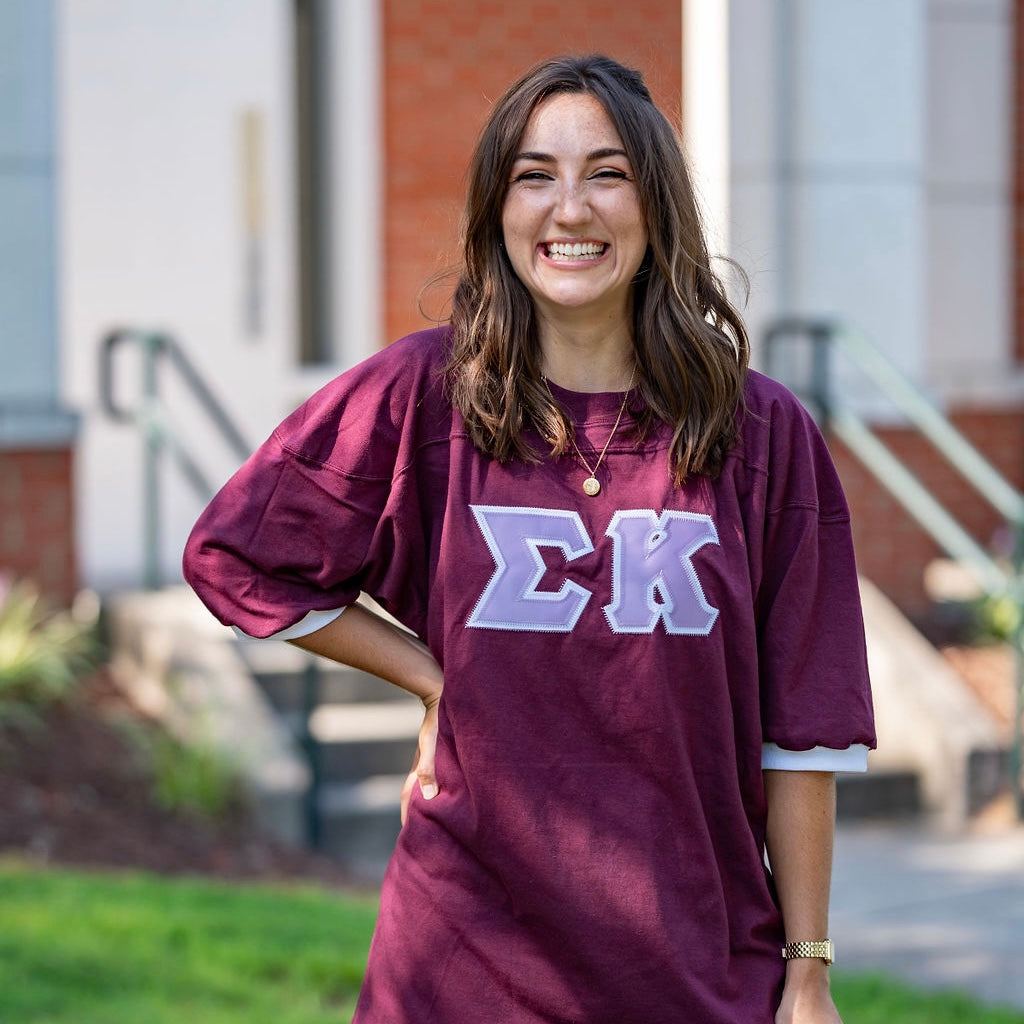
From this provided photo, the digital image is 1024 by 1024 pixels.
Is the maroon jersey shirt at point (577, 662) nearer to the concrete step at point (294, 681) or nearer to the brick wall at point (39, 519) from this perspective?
the concrete step at point (294, 681)

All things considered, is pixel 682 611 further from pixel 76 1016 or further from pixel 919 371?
pixel 919 371

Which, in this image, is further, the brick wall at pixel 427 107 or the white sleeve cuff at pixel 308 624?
the brick wall at pixel 427 107

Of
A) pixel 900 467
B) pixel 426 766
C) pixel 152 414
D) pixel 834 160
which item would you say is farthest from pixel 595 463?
pixel 834 160

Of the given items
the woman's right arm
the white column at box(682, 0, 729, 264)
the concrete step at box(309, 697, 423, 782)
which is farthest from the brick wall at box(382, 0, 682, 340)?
the woman's right arm

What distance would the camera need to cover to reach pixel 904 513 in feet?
28.9

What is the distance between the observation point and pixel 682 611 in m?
2.32

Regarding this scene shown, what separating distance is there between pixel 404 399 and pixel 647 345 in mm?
329

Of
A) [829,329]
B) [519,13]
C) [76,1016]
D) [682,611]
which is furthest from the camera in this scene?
[519,13]

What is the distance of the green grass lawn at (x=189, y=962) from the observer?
4.41 m

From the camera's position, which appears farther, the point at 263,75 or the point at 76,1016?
the point at 263,75

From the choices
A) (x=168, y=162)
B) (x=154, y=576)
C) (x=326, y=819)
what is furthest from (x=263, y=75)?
(x=326, y=819)

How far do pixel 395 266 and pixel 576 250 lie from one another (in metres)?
7.17

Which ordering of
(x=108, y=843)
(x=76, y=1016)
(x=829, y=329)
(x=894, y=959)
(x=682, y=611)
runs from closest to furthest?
(x=682, y=611)
(x=76, y=1016)
(x=894, y=959)
(x=108, y=843)
(x=829, y=329)

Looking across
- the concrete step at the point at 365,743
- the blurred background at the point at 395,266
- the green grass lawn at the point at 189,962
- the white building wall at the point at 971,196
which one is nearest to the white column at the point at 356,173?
the blurred background at the point at 395,266
